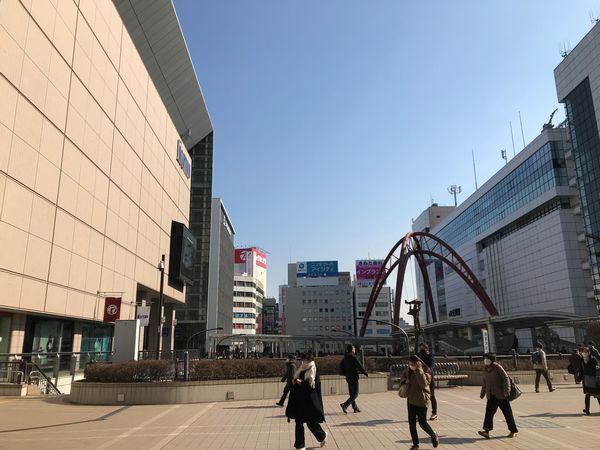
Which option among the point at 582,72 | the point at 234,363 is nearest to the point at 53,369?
the point at 234,363

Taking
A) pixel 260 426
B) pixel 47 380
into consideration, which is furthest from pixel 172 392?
pixel 47 380

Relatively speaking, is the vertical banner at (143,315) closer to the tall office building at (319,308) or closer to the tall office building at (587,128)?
the tall office building at (587,128)

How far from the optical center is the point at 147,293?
138 feet

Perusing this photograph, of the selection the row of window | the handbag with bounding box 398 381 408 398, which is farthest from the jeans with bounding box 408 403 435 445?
the row of window

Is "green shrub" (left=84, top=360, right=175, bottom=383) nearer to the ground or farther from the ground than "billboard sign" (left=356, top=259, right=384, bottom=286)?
nearer to the ground

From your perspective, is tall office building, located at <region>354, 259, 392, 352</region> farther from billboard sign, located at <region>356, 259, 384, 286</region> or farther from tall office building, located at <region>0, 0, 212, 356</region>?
tall office building, located at <region>0, 0, 212, 356</region>

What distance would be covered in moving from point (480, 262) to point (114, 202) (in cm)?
7341

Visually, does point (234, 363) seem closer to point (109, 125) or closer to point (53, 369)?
point (53, 369)

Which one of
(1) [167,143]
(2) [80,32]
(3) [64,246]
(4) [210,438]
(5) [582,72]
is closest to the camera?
(4) [210,438]

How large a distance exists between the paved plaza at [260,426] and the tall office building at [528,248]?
31958mm

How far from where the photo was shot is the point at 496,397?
9.15 meters

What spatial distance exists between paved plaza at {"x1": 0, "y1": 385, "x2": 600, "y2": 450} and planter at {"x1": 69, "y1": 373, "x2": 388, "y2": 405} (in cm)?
57

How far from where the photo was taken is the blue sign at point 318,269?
151000 mm

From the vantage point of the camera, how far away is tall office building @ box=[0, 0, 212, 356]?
19969mm
